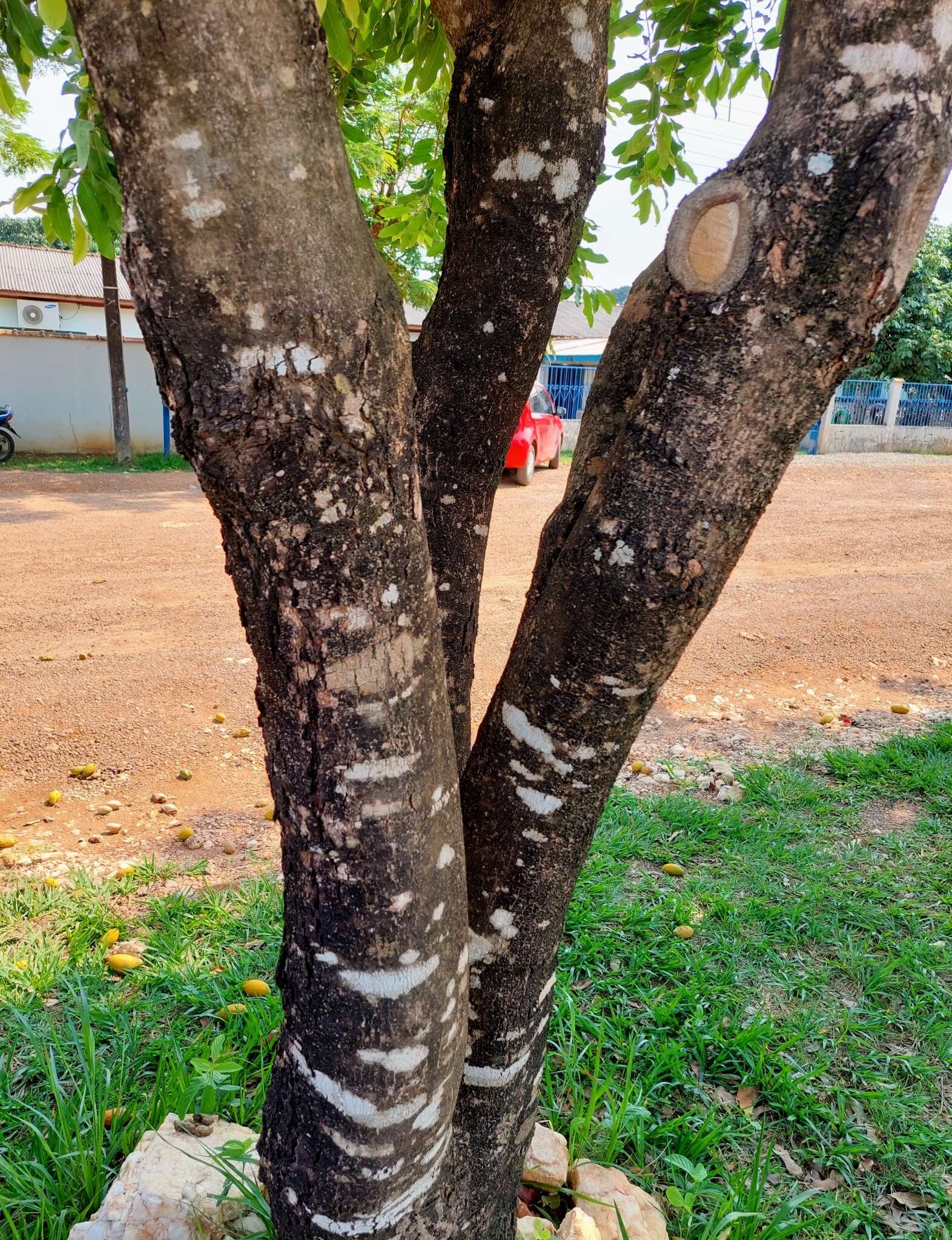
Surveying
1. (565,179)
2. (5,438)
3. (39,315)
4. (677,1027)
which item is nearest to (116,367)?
(5,438)

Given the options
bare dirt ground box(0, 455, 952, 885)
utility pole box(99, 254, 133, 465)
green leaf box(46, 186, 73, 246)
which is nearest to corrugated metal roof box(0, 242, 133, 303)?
utility pole box(99, 254, 133, 465)

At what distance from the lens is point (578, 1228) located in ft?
6.15

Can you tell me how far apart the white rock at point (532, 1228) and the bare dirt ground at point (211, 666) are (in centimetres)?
178

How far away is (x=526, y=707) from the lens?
1.45 metres

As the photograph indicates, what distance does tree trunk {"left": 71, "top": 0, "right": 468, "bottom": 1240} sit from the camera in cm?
99

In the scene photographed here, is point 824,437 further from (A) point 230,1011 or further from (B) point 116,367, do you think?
(A) point 230,1011

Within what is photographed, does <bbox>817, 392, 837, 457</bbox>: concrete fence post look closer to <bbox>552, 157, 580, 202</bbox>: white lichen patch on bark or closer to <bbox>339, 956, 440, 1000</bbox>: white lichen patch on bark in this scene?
<bbox>552, 157, 580, 202</bbox>: white lichen patch on bark

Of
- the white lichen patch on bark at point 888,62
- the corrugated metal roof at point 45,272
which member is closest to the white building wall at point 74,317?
the corrugated metal roof at point 45,272

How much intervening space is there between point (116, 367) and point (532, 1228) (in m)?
14.2

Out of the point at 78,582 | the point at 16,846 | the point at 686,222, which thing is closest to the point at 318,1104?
the point at 686,222

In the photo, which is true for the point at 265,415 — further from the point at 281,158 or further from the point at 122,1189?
the point at 122,1189

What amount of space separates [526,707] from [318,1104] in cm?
76

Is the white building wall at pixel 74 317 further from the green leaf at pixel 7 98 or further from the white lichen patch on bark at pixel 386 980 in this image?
the white lichen patch on bark at pixel 386 980

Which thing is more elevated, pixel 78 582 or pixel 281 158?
pixel 281 158
